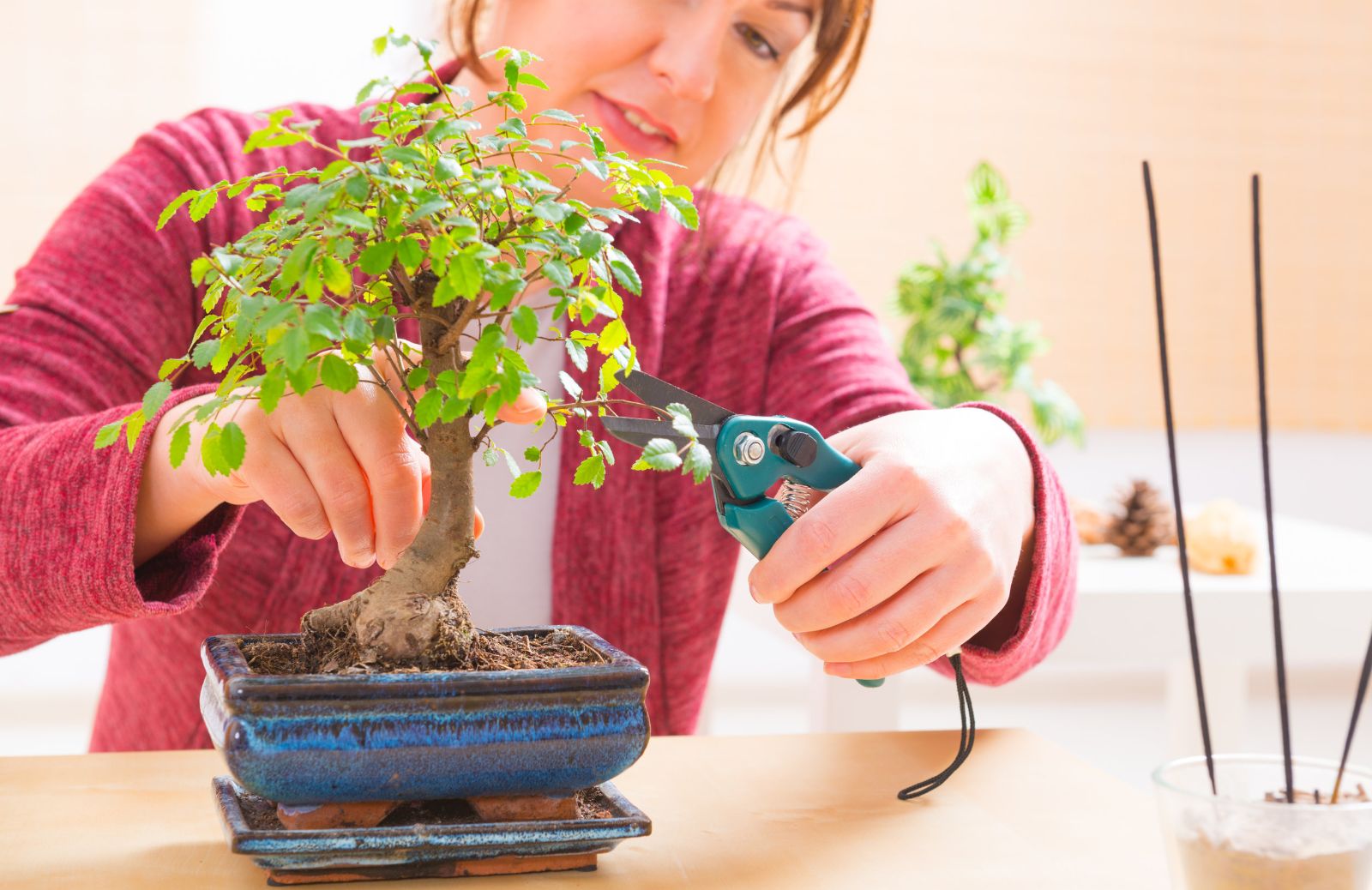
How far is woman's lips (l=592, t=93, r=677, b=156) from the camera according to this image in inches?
42.4

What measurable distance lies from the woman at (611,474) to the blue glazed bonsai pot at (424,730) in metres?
0.13

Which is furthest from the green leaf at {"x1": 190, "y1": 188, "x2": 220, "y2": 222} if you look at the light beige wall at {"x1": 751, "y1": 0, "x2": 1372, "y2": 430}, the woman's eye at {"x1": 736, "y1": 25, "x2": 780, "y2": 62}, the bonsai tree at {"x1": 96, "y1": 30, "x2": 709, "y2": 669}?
the light beige wall at {"x1": 751, "y1": 0, "x2": 1372, "y2": 430}

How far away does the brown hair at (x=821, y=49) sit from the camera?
1144 mm

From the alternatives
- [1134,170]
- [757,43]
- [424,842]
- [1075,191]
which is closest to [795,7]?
[757,43]

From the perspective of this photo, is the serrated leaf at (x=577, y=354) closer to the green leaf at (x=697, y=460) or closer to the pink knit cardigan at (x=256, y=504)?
the green leaf at (x=697, y=460)

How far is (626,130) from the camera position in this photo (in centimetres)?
108

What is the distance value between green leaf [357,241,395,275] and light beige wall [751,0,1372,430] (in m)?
2.18

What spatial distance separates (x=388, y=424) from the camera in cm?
68

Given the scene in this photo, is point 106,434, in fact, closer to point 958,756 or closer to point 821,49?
point 958,756

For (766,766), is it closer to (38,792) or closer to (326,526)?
(326,526)

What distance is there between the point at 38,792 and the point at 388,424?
1.00 feet

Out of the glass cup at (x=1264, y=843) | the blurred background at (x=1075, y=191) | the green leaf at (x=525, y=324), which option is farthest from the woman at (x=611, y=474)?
the blurred background at (x=1075, y=191)

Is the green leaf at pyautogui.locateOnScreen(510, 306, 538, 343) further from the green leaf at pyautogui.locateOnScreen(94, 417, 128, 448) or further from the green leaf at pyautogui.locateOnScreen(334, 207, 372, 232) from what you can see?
the green leaf at pyautogui.locateOnScreen(94, 417, 128, 448)

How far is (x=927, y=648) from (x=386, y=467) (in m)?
0.33
